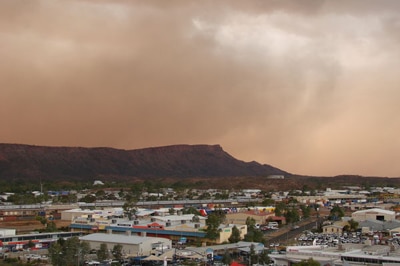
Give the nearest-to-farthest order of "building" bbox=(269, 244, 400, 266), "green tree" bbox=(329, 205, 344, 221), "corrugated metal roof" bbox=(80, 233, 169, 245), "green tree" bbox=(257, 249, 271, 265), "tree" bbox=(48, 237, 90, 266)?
"building" bbox=(269, 244, 400, 266)
"tree" bbox=(48, 237, 90, 266)
"green tree" bbox=(257, 249, 271, 265)
"corrugated metal roof" bbox=(80, 233, 169, 245)
"green tree" bbox=(329, 205, 344, 221)

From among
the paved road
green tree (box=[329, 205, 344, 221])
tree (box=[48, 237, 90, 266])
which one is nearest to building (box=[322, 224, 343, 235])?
the paved road

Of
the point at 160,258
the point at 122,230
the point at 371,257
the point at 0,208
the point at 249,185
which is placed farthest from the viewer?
the point at 249,185

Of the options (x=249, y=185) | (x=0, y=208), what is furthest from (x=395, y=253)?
(x=249, y=185)

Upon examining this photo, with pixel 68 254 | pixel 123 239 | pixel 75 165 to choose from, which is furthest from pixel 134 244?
pixel 75 165

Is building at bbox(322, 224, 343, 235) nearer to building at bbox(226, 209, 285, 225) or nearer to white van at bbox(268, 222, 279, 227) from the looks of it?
white van at bbox(268, 222, 279, 227)

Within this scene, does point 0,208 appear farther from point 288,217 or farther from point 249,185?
point 249,185

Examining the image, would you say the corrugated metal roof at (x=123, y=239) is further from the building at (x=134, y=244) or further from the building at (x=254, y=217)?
the building at (x=254, y=217)

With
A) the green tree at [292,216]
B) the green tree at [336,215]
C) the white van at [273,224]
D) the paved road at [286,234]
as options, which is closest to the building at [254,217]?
the white van at [273,224]

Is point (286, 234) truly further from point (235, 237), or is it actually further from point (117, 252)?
point (117, 252)
